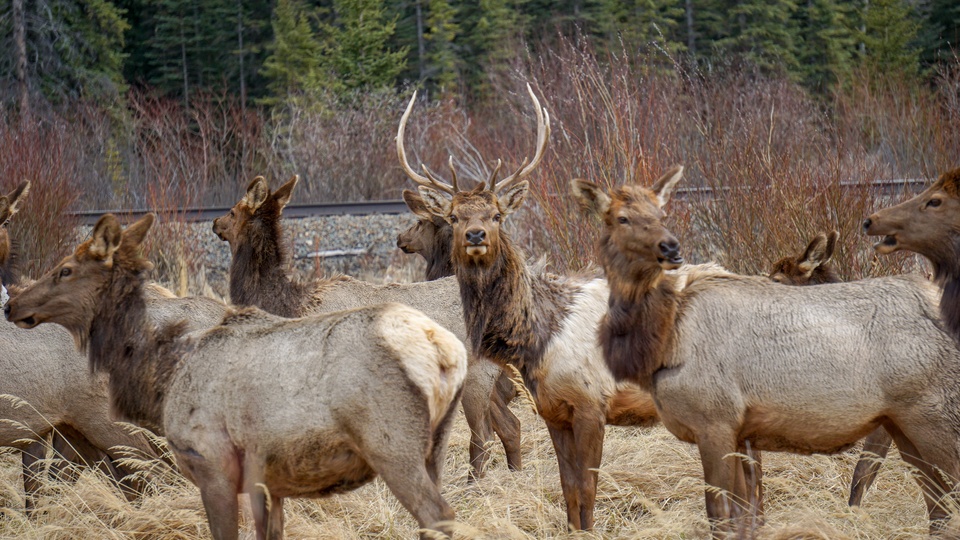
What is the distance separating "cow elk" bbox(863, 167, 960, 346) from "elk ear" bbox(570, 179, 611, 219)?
1.41 m

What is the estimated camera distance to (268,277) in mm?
8445

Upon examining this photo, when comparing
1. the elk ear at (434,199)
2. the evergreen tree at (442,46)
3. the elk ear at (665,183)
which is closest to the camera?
the elk ear at (665,183)

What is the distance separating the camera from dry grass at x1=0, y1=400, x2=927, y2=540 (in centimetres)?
575

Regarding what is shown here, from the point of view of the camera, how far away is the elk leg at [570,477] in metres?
6.39

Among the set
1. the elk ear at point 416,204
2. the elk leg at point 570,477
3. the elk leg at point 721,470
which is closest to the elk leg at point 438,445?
the elk leg at point 721,470

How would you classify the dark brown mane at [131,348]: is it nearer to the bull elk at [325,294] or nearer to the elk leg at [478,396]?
the bull elk at [325,294]

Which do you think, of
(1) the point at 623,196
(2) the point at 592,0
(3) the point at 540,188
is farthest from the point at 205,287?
(2) the point at 592,0

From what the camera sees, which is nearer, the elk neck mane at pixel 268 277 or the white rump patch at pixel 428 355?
the white rump patch at pixel 428 355

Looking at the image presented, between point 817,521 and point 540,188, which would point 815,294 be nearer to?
point 817,521

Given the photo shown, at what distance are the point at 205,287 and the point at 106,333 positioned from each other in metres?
7.26

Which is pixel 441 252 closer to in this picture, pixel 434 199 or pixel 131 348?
pixel 434 199

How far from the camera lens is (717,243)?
1007 cm

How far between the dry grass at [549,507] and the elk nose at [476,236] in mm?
1448

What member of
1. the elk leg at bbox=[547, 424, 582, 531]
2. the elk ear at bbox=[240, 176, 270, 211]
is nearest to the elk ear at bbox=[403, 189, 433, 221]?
the elk ear at bbox=[240, 176, 270, 211]
